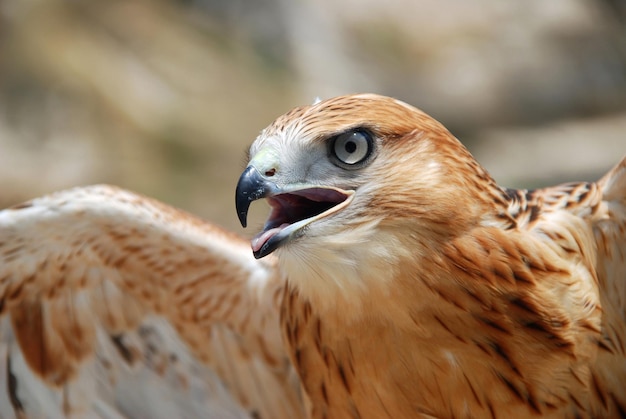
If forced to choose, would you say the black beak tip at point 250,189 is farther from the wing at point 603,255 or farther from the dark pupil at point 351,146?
the wing at point 603,255

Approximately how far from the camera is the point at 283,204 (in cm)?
202

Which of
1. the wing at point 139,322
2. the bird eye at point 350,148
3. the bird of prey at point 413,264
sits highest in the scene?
the bird eye at point 350,148

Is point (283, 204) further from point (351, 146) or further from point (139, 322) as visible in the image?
point (139, 322)

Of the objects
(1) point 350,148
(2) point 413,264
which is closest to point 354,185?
(1) point 350,148

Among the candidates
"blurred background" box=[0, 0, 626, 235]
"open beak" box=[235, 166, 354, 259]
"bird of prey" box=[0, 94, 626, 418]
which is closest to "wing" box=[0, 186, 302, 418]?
"bird of prey" box=[0, 94, 626, 418]

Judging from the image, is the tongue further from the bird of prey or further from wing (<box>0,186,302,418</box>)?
wing (<box>0,186,302,418</box>)

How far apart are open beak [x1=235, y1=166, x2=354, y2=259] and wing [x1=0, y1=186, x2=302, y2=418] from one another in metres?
0.94

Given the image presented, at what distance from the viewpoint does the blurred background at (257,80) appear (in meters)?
7.05

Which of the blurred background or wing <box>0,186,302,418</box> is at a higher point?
the blurred background

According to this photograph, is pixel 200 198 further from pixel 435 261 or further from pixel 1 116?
pixel 435 261

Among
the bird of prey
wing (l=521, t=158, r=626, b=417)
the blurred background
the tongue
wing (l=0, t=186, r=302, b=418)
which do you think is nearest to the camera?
the tongue

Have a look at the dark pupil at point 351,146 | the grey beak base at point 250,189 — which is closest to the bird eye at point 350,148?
the dark pupil at point 351,146

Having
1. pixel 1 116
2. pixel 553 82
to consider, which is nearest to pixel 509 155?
pixel 553 82

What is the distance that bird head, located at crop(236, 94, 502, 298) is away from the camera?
75.8 inches
